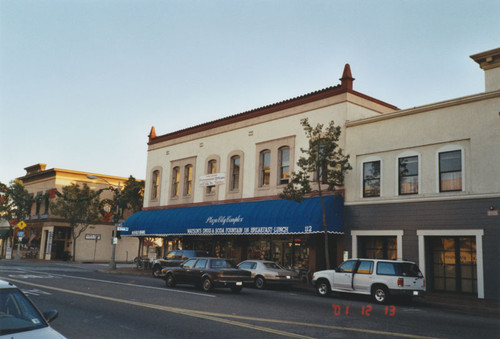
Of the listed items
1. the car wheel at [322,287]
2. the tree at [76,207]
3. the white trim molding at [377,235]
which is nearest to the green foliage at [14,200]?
the tree at [76,207]

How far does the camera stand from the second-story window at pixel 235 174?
32062 mm

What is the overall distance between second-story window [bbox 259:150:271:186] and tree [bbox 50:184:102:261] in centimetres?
2595

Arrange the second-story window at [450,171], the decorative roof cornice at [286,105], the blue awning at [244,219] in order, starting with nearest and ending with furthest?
1. the second-story window at [450,171]
2. the blue awning at [244,219]
3. the decorative roof cornice at [286,105]

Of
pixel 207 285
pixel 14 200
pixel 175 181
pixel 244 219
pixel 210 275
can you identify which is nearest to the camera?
pixel 210 275

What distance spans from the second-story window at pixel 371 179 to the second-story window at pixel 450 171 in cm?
330

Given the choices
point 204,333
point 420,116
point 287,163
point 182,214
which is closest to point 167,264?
point 182,214

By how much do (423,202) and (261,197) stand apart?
10.7m

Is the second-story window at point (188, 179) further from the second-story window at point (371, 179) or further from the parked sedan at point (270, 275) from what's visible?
the second-story window at point (371, 179)

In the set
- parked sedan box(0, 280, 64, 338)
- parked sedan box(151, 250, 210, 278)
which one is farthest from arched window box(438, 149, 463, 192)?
parked sedan box(0, 280, 64, 338)

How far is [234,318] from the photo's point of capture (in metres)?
11.9

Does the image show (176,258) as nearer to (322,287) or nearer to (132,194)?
(322,287)

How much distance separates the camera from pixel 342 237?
24812mm

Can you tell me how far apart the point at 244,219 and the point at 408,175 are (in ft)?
32.6

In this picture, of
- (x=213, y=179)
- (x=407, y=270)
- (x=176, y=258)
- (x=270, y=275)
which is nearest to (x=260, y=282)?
(x=270, y=275)
